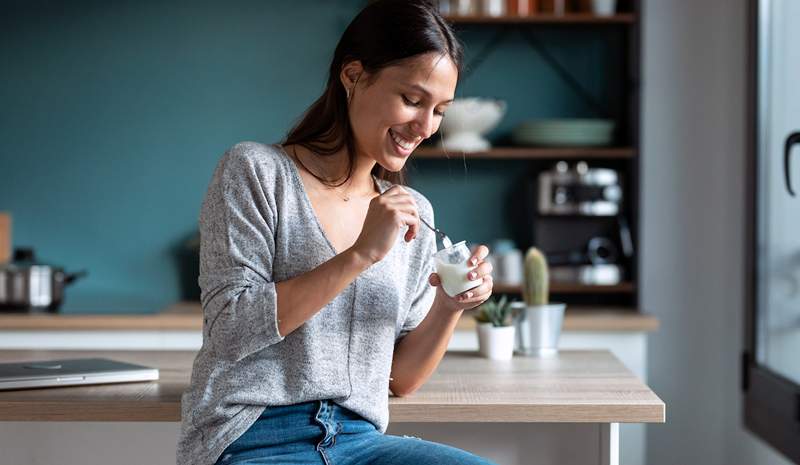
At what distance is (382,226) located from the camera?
1577mm

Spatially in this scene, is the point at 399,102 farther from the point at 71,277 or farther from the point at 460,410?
the point at 71,277

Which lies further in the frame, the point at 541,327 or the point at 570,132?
the point at 570,132

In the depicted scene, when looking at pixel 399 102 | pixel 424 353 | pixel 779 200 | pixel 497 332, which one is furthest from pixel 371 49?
pixel 779 200

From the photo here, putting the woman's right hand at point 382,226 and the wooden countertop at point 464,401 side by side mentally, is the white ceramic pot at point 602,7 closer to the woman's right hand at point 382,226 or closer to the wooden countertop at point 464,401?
the wooden countertop at point 464,401

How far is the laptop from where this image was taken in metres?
1.87

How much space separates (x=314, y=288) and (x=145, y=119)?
2698mm

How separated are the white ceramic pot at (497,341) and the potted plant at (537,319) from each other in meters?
0.05

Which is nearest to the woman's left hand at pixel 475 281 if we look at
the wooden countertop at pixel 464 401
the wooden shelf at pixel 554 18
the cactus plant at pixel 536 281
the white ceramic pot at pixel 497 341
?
the wooden countertop at pixel 464 401

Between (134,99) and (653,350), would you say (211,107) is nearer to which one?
(134,99)

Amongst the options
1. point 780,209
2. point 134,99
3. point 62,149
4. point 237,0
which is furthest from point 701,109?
point 62,149

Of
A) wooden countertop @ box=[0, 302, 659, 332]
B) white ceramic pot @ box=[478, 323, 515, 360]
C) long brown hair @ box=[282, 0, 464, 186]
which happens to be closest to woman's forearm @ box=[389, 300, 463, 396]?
long brown hair @ box=[282, 0, 464, 186]

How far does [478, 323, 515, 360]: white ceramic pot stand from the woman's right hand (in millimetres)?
728

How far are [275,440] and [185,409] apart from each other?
15cm

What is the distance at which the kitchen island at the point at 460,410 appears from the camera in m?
1.76
